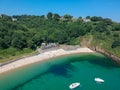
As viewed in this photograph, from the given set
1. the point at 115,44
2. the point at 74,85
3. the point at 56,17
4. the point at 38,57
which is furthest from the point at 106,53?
the point at 56,17

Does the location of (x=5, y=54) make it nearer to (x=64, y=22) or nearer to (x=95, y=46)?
(x=95, y=46)

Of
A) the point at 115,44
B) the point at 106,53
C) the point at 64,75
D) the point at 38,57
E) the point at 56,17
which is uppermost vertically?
the point at 56,17

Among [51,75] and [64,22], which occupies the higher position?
[64,22]

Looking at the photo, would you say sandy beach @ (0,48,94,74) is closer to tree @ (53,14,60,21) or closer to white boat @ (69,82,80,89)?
white boat @ (69,82,80,89)

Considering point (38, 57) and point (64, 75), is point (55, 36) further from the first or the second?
point (64, 75)

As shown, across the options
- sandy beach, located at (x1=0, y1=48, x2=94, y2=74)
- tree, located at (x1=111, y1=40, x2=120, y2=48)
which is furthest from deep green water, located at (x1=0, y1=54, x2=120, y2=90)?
tree, located at (x1=111, y1=40, x2=120, y2=48)

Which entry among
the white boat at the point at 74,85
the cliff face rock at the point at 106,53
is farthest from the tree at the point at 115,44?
the white boat at the point at 74,85

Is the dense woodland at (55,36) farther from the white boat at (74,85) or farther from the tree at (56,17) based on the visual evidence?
the white boat at (74,85)

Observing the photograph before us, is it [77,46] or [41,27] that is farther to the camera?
[41,27]

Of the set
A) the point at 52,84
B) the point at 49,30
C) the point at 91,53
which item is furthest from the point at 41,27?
the point at 52,84
